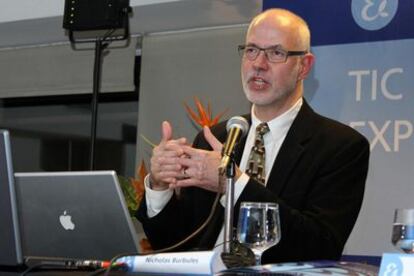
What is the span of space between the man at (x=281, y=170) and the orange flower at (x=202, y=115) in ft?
6.48

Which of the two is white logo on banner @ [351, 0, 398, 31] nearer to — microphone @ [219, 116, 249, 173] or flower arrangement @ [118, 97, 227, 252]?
flower arrangement @ [118, 97, 227, 252]

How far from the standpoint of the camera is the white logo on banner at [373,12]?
137 inches

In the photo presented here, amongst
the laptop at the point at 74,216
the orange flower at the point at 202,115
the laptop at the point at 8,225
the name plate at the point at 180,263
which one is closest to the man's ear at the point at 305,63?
the laptop at the point at 74,216

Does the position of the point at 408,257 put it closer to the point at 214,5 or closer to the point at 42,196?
the point at 42,196

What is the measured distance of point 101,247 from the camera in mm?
1774

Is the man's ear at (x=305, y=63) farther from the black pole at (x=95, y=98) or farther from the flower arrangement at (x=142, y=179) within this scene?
the black pole at (x=95, y=98)

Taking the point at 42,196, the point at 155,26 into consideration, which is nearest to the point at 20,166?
the point at 155,26

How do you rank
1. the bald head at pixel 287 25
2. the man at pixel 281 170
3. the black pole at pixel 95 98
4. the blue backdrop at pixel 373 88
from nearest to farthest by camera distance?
the man at pixel 281 170 < the bald head at pixel 287 25 < the blue backdrop at pixel 373 88 < the black pole at pixel 95 98

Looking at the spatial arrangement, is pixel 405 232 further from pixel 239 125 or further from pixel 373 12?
pixel 373 12

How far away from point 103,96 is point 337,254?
3890 mm

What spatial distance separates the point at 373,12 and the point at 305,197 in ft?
4.77

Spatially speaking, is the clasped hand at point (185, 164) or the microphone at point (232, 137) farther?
the clasped hand at point (185, 164)

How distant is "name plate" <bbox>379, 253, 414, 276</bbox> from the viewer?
1.28 metres

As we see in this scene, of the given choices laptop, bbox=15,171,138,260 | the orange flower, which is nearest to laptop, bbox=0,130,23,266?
laptop, bbox=15,171,138,260
